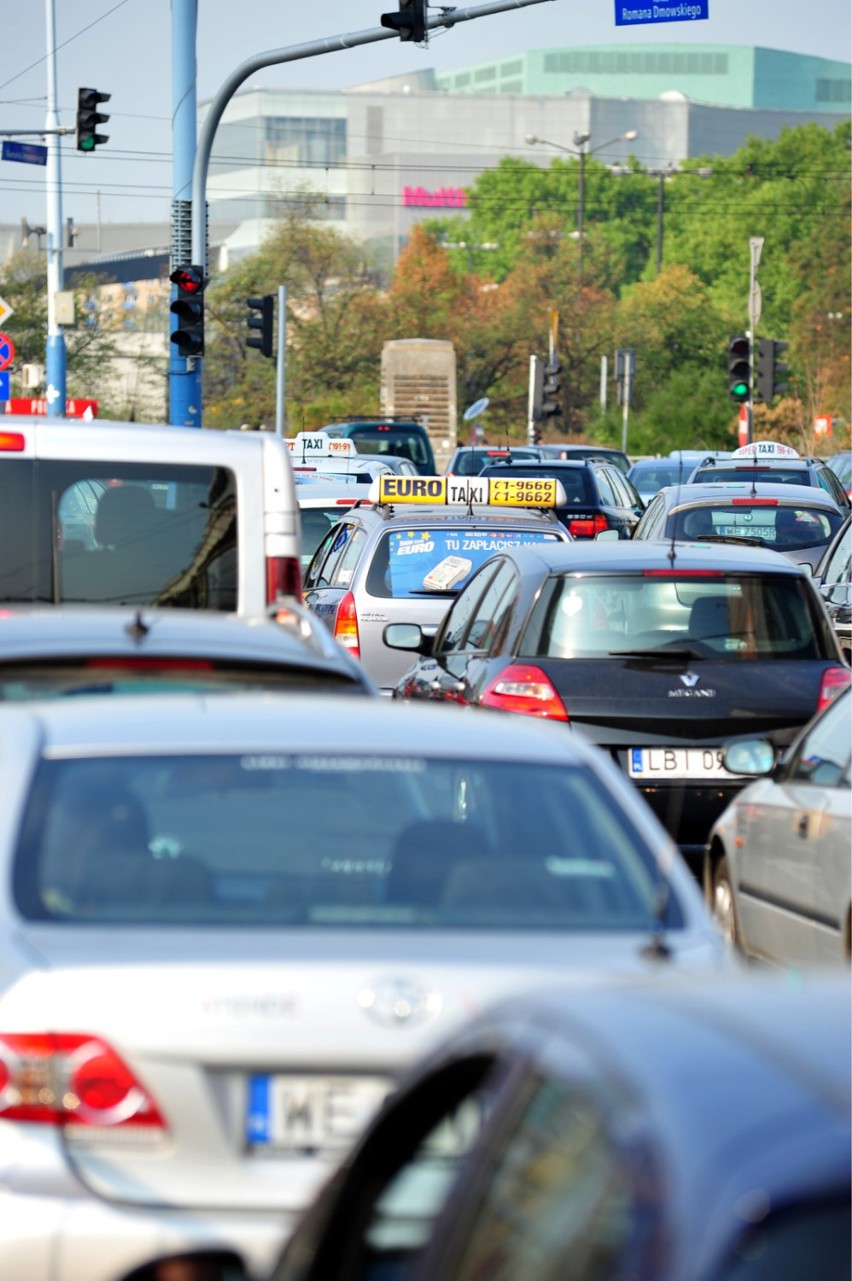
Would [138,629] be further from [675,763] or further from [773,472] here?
[773,472]

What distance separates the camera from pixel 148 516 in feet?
27.0

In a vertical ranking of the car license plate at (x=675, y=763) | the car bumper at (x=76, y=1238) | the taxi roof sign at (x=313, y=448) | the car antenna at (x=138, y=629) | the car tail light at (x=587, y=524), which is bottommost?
the car tail light at (x=587, y=524)

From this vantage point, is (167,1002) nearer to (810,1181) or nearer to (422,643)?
(810,1181)

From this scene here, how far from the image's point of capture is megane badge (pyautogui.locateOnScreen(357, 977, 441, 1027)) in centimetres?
377

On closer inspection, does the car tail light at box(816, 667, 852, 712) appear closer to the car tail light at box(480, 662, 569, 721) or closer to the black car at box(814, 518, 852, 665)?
the car tail light at box(480, 662, 569, 721)

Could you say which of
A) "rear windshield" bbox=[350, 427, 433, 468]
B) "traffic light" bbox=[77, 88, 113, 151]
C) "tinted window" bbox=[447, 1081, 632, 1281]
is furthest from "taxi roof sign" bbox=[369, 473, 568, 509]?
"rear windshield" bbox=[350, 427, 433, 468]

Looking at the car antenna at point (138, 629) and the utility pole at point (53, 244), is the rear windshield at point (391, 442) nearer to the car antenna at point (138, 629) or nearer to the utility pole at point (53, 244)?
the utility pole at point (53, 244)

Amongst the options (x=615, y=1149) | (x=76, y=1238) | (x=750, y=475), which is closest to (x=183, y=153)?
(x=750, y=475)

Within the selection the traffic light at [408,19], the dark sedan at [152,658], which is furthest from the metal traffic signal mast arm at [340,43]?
the dark sedan at [152,658]

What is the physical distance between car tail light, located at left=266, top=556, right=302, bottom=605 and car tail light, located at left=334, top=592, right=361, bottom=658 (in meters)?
6.08

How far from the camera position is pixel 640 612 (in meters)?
9.95

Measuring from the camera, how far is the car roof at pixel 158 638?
5617 millimetres

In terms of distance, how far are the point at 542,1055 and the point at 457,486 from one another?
14.2 meters

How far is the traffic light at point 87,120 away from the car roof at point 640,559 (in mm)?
22603
